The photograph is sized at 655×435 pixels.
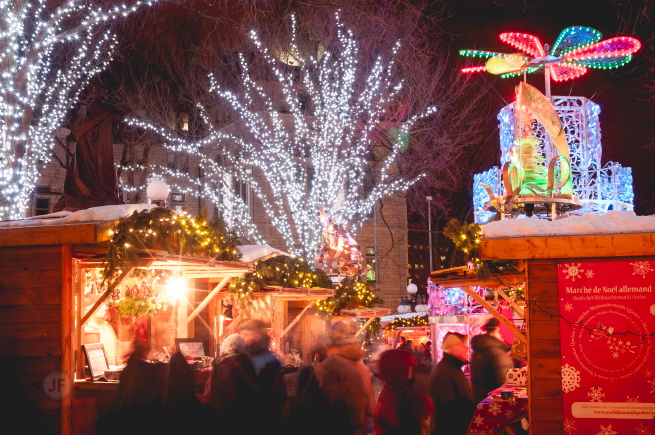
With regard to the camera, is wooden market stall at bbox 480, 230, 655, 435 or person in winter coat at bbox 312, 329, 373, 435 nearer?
person in winter coat at bbox 312, 329, 373, 435

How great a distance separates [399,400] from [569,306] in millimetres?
2378

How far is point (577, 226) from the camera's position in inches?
320

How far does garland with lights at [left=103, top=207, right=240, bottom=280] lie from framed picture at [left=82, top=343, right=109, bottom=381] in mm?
1398

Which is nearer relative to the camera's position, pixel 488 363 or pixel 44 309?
pixel 44 309

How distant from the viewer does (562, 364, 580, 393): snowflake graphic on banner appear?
796 cm

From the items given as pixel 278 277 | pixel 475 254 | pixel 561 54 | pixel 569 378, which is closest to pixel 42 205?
pixel 278 277

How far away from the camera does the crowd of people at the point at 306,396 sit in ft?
22.1

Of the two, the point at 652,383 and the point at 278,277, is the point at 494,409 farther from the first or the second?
the point at 278,277

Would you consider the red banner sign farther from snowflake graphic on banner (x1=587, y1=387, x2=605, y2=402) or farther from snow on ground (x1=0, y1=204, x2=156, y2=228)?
snow on ground (x1=0, y1=204, x2=156, y2=228)

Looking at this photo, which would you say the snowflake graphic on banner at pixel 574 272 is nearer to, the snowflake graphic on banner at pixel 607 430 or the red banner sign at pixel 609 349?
the red banner sign at pixel 609 349

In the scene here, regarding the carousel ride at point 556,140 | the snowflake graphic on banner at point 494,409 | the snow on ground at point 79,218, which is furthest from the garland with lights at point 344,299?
the snow on ground at point 79,218

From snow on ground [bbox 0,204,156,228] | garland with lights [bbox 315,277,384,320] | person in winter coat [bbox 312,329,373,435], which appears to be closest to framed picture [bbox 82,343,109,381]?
snow on ground [bbox 0,204,156,228]

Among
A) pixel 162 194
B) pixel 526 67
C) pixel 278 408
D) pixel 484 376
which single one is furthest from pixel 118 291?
pixel 526 67

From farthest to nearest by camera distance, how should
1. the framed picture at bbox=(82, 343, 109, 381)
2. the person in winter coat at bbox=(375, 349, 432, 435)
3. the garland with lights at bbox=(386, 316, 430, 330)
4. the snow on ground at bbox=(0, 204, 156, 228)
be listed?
the garland with lights at bbox=(386, 316, 430, 330) < the framed picture at bbox=(82, 343, 109, 381) < the snow on ground at bbox=(0, 204, 156, 228) < the person in winter coat at bbox=(375, 349, 432, 435)
